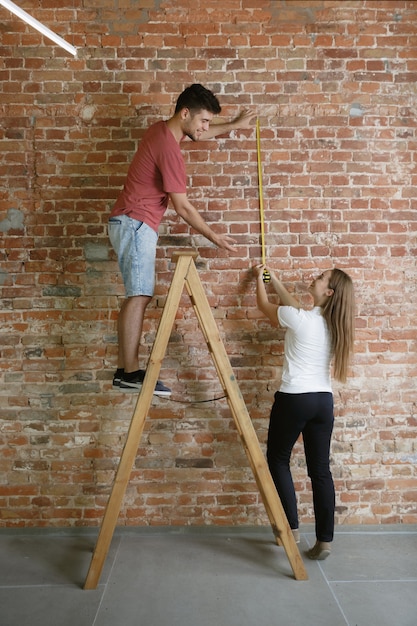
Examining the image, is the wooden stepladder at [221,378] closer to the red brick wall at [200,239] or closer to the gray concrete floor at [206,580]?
the gray concrete floor at [206,580]

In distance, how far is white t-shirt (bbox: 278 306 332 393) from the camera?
300 cm

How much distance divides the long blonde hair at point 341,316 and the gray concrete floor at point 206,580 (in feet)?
4.07

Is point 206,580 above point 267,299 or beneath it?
beneath

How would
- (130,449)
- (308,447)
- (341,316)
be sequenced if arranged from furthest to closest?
(308,447) → (341,316) → (130,449)

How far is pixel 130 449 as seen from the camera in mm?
2756

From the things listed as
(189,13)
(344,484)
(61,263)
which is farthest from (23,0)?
(344,484)

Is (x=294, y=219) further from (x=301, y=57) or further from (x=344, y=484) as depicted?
(x=344, y=484)

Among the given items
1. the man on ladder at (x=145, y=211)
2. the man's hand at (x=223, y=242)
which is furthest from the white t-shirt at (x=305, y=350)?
the man on ladder at (x=145, y=211)

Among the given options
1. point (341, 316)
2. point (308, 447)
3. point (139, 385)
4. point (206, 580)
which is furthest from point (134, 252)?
point (206, 580)

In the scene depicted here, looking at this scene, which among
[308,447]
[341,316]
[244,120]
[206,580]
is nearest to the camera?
[206,580]

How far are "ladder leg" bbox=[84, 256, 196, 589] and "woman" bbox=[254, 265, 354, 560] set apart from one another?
0.72 m

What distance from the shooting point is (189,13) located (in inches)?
130

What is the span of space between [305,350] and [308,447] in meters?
0.61

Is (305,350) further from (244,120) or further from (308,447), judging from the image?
(244,120)
